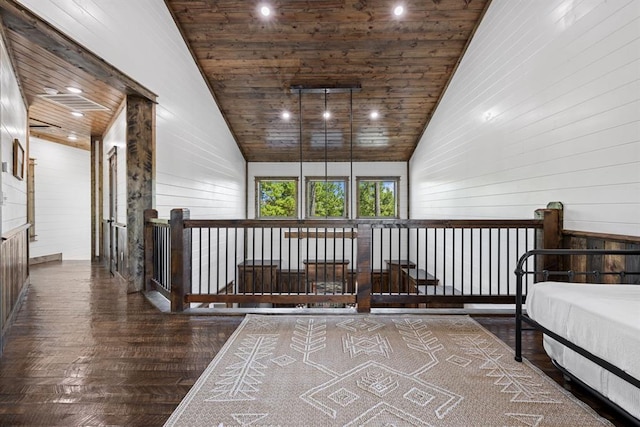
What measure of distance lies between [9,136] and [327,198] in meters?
6.23

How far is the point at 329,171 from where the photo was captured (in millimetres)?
8703

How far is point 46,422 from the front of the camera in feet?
5.54

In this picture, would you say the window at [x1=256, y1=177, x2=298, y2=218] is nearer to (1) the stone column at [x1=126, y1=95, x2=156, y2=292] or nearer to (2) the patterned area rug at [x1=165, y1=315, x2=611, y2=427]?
(1) the stone column at [x1=126, y1=95, x2=156, y2=292]

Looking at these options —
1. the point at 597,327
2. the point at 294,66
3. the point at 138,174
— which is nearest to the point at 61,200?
the point at 138,174

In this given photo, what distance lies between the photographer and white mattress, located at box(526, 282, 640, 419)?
1458mm

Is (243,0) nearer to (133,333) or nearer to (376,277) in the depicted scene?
(133,333)

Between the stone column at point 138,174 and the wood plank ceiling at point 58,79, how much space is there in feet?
0.72

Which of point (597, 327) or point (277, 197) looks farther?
point (277, 197)

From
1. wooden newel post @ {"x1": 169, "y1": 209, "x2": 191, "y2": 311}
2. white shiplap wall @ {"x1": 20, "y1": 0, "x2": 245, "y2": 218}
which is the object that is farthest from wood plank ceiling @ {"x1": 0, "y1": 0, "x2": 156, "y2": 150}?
wooden newel post @ {"x1": 169, "y1": 209, "x2": 191, "y2": 311}

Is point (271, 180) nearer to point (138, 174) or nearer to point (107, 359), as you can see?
point (138, 174)

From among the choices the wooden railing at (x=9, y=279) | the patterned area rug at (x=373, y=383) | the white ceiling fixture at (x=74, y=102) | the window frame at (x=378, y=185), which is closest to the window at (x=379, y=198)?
the window frame at (x=378, y=185)

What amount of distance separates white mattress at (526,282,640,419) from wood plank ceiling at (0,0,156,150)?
13.1ft

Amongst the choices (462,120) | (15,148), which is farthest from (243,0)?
(462,120)

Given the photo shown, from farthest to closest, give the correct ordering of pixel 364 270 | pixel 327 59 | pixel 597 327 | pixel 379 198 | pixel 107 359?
1. pixel 379 198
2. pixel 327 59
3. pixel 364 270
4. pixel 107 359
5. pixel 597 327
